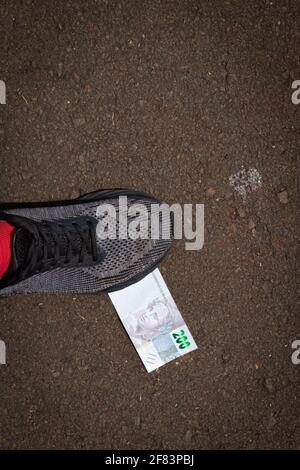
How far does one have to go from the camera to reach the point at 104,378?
2.28 meters

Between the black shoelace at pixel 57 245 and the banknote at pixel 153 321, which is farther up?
the black shoelace at pixel 57 245

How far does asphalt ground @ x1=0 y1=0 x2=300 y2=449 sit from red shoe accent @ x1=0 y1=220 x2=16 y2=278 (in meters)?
0.24

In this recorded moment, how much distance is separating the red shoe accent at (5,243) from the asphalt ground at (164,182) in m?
0.24

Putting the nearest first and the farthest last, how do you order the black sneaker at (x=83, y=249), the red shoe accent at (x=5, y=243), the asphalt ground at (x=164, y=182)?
1. the red shoe accent at (x=5, y=243)
2. the black sneaker at (x=83, y=249)
3. the asphalt ground at (x=164, y=182)

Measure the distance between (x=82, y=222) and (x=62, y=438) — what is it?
36.6 inches

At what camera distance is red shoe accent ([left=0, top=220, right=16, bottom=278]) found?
196cm

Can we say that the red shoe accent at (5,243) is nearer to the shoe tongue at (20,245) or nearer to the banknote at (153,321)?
the shoe tongue at (20,245)

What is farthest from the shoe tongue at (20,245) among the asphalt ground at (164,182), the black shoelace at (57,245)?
the asphalt ground at (164,182)

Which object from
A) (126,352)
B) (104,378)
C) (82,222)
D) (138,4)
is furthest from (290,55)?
(104,378)

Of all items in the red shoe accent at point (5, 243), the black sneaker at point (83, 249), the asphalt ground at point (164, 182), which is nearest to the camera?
the red shoe accent at point (5, 243)

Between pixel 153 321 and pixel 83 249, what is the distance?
445 millimetres

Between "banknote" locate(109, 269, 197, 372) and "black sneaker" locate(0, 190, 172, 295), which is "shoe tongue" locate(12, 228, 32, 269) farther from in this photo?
"banknote" locate(109, 269, 197, 372)

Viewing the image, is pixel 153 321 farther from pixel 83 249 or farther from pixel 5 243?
pixel 5 243

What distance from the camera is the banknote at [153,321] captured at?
7.40 feet
